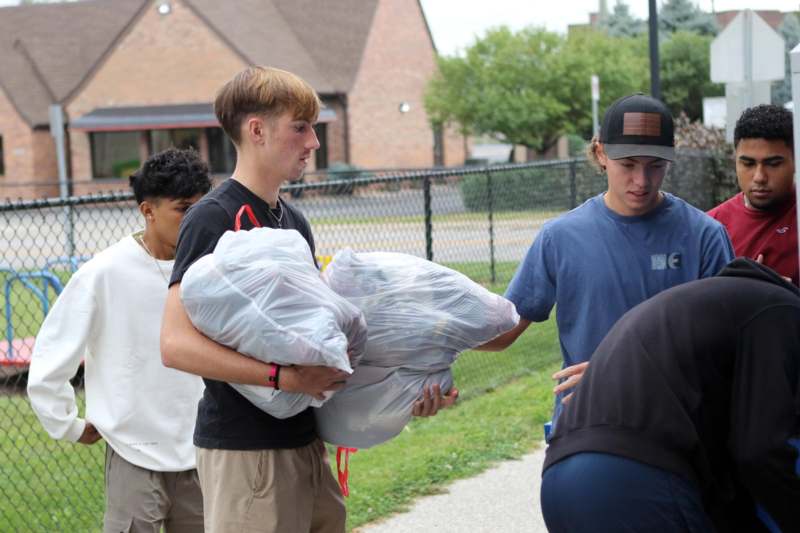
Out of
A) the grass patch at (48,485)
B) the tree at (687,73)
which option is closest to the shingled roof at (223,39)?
the tree at (687,73)

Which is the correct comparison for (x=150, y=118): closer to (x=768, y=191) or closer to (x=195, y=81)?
(x=195, y=81)

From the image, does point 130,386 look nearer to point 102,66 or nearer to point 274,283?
point 274,283

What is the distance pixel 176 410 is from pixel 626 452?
7.00 feet

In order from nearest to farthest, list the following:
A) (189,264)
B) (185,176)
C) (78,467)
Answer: (189,264)
(185,176)
(78,467)

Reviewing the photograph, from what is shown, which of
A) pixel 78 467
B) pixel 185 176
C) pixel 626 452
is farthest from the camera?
pixel 78 467

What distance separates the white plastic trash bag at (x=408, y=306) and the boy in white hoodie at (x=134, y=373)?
3.80ft

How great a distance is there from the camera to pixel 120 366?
13.8ft

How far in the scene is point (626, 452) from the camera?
2.53 metres

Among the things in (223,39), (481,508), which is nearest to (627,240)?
(481,508)

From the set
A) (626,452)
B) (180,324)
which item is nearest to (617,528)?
(626,452)

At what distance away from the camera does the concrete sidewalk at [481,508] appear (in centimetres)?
579

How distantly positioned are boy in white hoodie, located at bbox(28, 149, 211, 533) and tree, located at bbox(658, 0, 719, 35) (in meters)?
50.4

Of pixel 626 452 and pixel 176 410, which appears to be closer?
pixel 626 452

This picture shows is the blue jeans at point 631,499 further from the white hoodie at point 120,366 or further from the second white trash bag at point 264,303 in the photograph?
the white hoodie at point 120,366
